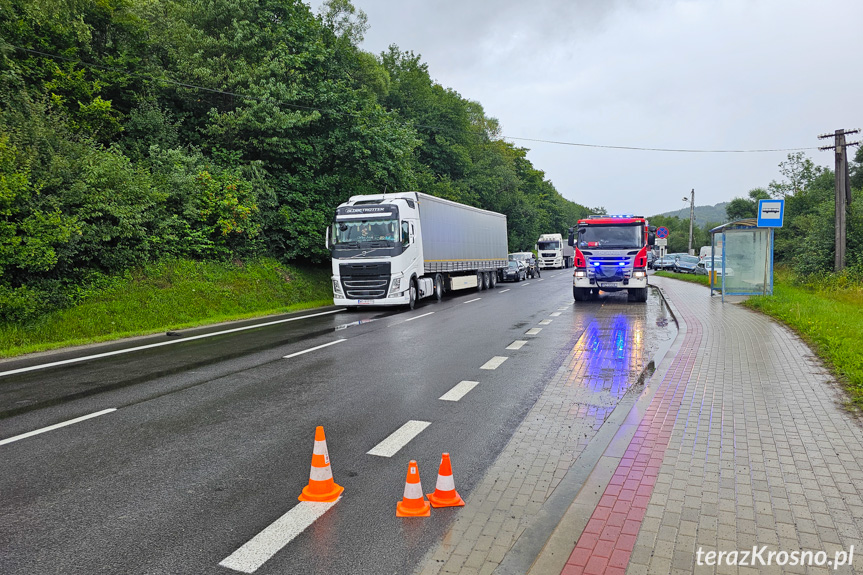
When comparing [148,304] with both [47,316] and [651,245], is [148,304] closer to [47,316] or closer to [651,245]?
[47,316]

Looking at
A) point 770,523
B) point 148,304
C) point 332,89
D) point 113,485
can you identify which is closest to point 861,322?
point 770,523

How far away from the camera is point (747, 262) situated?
19.5 meters

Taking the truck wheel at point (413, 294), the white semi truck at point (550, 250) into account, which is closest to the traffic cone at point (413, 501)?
the truck wheel at point (413, 294)

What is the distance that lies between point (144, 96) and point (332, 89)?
24.1 ft

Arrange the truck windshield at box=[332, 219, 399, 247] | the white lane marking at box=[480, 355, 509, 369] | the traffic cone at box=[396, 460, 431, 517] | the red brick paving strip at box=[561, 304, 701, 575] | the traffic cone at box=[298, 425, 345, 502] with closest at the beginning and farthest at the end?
the red brick paving strip at box=[561, 304, 701, 575] < the traffic cone at box=[396, 460, 431, 517] < the traffic cone at box=[298, 425, 345, 502] < the white lane marking at box=[480, 355, 509, 369] < the truck windshield at box=[332, 219, 399, 247]

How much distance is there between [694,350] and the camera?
33.1 feet

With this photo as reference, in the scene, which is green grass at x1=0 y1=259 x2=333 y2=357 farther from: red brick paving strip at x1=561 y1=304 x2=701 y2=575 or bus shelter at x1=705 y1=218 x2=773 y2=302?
Answer: bus shelter at x1=705 y1=218 x2=773 y2=302

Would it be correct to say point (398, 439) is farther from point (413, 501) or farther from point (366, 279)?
point (366, 279)

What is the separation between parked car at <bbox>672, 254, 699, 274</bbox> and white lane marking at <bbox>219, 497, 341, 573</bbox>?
46.2 metres

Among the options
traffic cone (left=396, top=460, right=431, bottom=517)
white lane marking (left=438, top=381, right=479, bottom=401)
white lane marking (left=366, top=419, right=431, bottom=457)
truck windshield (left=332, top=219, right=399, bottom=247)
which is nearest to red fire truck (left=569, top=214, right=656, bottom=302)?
truck windshield (left=332, top=219, right=399, bottom=247)

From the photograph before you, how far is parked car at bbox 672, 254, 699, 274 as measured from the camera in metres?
45.7

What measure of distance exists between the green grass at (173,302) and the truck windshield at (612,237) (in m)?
10.1

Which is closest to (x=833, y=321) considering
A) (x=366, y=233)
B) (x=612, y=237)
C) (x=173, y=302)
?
(x=612, y=237)

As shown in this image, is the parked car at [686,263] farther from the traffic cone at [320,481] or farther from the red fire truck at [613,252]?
the traffic cone at [320,481]
